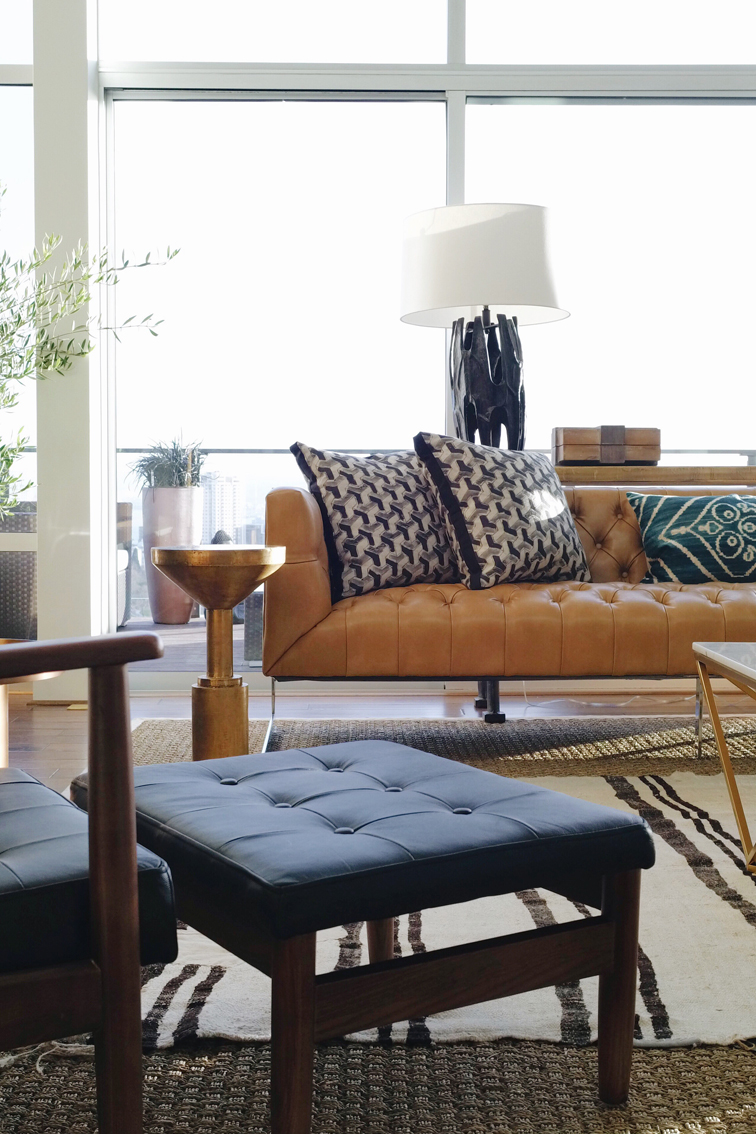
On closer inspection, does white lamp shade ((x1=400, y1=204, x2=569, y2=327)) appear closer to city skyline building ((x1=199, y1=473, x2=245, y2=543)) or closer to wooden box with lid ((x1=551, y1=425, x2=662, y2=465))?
wooden box with lid ((x1=551, y1=425, x2=662, y2=465))

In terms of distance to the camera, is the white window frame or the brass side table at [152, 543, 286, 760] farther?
the white window frame

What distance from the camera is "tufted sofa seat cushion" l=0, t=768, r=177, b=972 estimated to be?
3.00 feet

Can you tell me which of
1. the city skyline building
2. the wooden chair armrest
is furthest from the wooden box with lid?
the wooden chair armrest

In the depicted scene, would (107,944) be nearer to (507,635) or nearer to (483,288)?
(507,635)

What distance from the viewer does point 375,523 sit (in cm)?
318

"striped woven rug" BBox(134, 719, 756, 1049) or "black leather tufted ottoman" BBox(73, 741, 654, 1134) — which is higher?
"black leather tufted ottoman" BBox(73, 741, 654, 1134)

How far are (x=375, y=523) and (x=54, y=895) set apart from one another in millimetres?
2309

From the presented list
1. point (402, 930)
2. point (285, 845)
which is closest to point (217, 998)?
point (402, 930)

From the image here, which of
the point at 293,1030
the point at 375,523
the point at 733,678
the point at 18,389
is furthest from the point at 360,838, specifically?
the point at 18,389

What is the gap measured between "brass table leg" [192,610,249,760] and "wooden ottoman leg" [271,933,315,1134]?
5.65ft

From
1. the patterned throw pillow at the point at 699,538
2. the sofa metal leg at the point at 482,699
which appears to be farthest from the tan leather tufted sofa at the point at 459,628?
the sofa metal leg at the point at 482,699

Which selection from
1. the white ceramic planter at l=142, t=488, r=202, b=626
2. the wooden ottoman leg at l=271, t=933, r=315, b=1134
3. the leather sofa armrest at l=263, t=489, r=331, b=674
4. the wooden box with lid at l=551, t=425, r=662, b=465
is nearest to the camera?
the wooden ottoman leg at l=271, t=933, r=315, b=1134

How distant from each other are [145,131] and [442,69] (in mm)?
1325

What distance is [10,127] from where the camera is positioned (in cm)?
443
